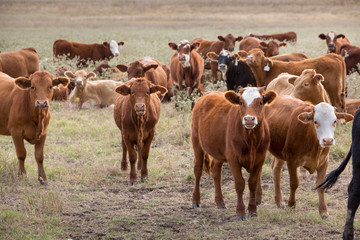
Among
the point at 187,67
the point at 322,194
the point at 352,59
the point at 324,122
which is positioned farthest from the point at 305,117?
the point at 352,59

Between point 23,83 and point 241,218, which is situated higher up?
point 23,83

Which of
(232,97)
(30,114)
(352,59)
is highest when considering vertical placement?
(232,97)

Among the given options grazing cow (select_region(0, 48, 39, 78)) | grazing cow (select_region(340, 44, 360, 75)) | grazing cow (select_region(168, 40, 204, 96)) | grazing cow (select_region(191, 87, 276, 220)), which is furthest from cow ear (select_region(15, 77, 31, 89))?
grazing cow (select_region(340, 44, 360, 75))

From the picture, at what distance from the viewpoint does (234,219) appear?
6410mm

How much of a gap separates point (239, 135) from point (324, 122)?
3.26ft

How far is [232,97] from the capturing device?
20.7ft

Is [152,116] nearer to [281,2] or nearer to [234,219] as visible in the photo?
[234,219]

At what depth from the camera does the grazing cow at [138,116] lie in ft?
26.6

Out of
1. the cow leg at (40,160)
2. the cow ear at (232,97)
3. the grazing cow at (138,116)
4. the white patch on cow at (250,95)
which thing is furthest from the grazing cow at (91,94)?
the white patch on cow at (250,95)

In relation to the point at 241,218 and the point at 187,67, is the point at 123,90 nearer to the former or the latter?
the point at 241,218

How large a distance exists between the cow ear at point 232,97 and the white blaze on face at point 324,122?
36.9 inches

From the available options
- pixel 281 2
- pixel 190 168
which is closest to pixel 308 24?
pixel 281 2

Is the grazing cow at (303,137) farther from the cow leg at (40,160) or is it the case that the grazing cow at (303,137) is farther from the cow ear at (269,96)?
the cow leg at (40,160)

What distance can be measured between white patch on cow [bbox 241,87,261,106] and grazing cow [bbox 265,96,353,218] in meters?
0.57
